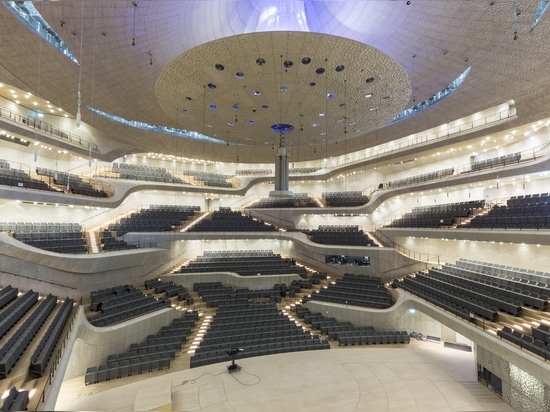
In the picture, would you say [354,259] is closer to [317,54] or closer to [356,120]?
[356,120]

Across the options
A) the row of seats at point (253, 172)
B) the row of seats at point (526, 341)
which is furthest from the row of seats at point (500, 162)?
the row of seats at point (253, 172)

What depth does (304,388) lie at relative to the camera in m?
9.13

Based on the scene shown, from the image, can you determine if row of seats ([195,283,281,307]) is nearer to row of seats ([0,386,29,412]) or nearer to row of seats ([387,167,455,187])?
row of seats ([0,386,29,412])

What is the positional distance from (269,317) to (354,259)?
8865 mm

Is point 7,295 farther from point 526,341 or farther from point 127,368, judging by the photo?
point 526,341

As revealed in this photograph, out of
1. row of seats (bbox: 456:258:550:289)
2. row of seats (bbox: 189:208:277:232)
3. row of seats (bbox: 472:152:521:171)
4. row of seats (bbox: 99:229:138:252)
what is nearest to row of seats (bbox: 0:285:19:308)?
row of seats (bbox: 99:229:138:252)

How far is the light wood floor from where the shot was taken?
8.20 m

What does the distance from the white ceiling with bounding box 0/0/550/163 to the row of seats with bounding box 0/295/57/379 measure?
8243 millimetres

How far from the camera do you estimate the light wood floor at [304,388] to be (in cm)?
820

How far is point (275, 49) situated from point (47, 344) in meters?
9.71

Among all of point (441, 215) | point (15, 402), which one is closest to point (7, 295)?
point (15, 402)

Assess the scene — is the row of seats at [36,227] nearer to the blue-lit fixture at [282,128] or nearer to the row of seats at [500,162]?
the blue-lit fixture at [282,128]

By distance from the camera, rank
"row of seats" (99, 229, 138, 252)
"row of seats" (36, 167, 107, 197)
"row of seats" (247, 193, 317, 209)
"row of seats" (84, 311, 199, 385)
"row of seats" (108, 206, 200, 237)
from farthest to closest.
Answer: "row of seats" (247, 193, 317, 209), "row of seats" (108, 206, 200, 237), "row of seats" (36, 167, 107, 197), "row of seats" (99, 229, 138, 252), "row of seats" (84, 311, 199, 385)

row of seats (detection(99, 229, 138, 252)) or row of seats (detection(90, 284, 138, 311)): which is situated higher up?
row of seats (detection(99, 229, 138, 252))
